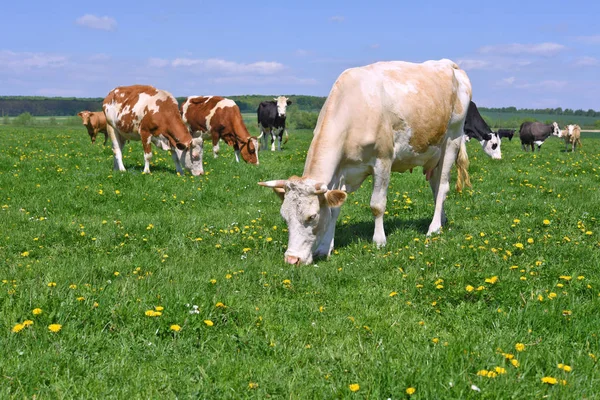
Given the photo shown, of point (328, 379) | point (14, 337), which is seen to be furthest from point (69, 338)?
point (328, 379)

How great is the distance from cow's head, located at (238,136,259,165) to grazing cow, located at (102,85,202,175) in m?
3.78

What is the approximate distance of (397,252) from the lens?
7.14m

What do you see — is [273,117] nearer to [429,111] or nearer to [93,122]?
[93,122]

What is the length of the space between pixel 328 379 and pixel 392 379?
47 centimetres

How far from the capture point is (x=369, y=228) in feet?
30.4

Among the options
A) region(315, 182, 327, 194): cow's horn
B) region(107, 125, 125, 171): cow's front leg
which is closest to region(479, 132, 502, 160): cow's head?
region(107, 125, 125, 171): cow's front leg

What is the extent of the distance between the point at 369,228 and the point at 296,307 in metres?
4.28

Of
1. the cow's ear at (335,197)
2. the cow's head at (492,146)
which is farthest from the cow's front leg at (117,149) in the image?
the cow's head at (492,146)

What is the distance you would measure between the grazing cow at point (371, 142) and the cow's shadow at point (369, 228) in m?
0.39

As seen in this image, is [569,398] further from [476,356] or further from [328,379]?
[328,379]

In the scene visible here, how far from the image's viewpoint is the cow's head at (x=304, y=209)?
6805 millimetres

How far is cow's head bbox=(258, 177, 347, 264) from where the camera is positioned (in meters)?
6.80

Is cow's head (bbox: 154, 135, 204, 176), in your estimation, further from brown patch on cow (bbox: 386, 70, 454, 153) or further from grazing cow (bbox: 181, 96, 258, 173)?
brown patch on cow (bbox: 386, 70, 454, 153)

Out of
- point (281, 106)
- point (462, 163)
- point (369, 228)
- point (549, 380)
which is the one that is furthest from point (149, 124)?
point (281, 106)
